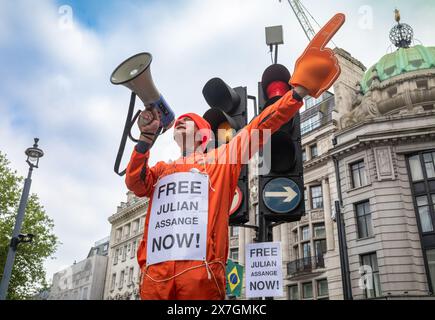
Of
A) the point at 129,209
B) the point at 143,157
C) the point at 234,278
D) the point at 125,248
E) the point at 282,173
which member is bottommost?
the point at 234,278

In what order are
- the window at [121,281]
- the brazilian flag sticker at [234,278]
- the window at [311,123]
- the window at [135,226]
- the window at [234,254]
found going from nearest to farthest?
1. the brazilian flag sticker at [234,278]
2. the window at [311,123]
3. the window at [234,254]
4. the window at [121,281]
5. the window at [135,226]

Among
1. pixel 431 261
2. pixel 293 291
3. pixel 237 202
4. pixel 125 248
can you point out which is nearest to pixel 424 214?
pixel 431 261

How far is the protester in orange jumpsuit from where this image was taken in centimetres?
328

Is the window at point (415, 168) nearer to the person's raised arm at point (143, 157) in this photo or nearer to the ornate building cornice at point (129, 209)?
the person's raised arm at point (143, 157)

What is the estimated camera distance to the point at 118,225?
5472 cm

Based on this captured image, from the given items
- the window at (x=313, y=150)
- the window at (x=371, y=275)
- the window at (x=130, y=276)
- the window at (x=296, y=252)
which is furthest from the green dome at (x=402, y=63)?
the window at (x=130, y=276)

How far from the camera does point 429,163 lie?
2606 cm

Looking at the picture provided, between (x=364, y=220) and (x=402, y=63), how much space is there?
564 inches

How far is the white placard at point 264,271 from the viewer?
516 centimetres

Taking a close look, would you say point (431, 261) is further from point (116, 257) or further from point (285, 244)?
point (116, 257)

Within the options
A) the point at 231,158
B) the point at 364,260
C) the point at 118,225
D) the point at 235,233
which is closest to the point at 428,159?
the point at 364,260

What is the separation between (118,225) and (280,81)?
5206 centimetres

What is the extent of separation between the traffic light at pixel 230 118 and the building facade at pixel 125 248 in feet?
139
